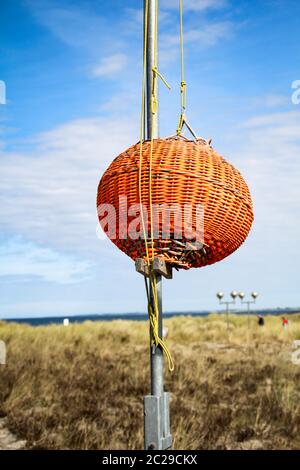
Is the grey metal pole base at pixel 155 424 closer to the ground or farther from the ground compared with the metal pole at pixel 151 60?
closer to the ground

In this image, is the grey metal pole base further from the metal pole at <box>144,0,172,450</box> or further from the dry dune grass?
the dry dune grass

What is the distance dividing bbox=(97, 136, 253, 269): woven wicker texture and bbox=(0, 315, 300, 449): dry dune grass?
14.3 ft

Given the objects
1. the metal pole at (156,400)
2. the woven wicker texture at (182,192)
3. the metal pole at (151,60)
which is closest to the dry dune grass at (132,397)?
the metal pole at (156,400)

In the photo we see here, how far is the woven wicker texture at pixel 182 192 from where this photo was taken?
94.2 inches

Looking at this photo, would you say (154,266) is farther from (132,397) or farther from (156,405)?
(132,397)

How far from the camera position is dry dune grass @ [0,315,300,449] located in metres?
6.60

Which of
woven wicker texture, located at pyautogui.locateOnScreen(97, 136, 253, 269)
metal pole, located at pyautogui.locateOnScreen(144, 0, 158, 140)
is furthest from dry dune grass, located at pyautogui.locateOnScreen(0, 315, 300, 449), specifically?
metal pole, located at pyautogui.locateOnScreen(144, 0, 158, 140)

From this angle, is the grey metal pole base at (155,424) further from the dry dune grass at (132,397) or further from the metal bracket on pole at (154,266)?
the dry dune grass at (132,397)

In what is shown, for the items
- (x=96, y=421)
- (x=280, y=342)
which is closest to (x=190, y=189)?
(x=96, y=421)

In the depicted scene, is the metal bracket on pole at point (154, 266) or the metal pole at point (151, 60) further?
the metal pole at point (151, 60)

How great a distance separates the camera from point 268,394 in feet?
28.1

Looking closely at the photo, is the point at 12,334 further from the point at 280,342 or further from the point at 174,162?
the point at 174,162

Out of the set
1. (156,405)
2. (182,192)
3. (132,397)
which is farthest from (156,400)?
(132,397)

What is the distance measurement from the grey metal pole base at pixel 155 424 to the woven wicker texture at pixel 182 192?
0.64 metres
